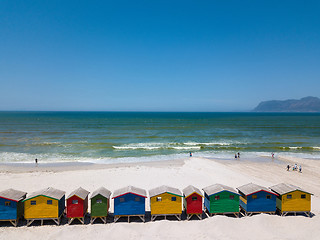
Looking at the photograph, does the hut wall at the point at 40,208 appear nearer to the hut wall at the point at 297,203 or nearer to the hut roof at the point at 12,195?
the hut roof at the point at 12,195

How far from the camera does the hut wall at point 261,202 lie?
13216mm

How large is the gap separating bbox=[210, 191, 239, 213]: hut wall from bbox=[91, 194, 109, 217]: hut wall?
6781mm

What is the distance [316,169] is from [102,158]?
99.1 feet

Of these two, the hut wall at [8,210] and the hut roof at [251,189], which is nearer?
the hut wall at [8,210]

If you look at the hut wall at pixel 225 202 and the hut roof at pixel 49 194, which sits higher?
the hut roof at pixel 49 194

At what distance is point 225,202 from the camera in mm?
13188

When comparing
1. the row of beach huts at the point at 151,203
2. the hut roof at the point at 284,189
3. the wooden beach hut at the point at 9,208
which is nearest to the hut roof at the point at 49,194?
the row of beach huts at the point at 151,203

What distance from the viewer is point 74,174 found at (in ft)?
73.9

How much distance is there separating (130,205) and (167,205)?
7.68 feet

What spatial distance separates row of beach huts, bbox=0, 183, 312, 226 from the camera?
1206 centimetres

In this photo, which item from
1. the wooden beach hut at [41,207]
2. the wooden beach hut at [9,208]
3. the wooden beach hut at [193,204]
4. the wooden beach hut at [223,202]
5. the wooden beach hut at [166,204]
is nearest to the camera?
the wooden beach hut at [9,208]

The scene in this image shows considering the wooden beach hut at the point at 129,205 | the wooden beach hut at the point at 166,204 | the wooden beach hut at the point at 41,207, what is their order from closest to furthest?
the wooden beach hut at the point at 41,207 → the wooden beach hut at the point at 129,205 → the wooden beach hut at the point at 166,204

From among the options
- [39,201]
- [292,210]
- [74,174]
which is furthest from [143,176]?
[292,210]

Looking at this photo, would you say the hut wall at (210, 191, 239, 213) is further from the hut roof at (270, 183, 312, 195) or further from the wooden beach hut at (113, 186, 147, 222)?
the wooden beach hut at (113, 186, 147, 222)
